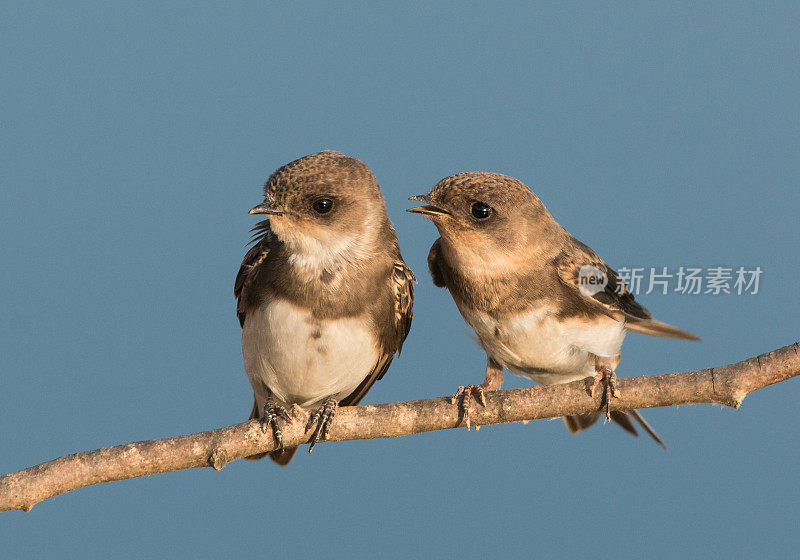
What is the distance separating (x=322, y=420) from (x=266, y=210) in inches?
57.5

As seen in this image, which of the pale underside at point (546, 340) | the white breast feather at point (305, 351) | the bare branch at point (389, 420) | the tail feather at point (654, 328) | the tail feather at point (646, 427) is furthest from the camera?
the tail feather at point (646, 427)

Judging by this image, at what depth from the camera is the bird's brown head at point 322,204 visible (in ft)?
18.3

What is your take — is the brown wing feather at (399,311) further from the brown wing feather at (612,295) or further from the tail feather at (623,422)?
the tail feather at (623,422)

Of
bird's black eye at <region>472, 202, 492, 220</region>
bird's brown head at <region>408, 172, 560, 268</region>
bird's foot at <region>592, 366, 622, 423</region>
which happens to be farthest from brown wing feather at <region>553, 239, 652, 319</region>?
bird's black eye at <region>472, 202, 492, 220</region>

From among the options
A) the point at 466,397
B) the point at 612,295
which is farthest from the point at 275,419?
the point at 612,295

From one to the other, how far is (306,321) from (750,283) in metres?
3.15

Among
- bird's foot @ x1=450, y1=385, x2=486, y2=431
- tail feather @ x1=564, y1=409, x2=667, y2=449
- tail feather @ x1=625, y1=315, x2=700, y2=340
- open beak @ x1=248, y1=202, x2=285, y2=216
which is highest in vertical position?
open beak @ x1=248, y1=202, x2=285, y2=216

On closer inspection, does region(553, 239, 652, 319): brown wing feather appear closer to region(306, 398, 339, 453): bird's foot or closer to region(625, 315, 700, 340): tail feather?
region(625, 315, 700, 340): tail feather

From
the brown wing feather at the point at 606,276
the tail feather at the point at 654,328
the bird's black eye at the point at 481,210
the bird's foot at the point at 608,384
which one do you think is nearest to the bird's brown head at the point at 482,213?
the bird's black eye at the point at 481,210

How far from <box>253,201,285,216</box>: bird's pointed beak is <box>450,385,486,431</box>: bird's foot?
1701mm

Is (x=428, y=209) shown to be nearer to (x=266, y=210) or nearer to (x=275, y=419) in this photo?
(x=266, y=210)

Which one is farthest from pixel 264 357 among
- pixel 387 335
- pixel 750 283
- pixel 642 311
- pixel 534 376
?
pixel 750 283

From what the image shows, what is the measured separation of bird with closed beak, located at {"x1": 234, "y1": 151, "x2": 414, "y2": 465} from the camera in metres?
5.65

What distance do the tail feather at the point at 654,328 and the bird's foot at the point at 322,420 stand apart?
2318 mm
